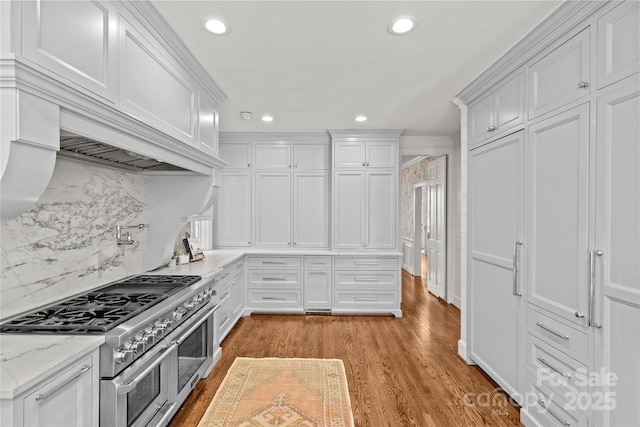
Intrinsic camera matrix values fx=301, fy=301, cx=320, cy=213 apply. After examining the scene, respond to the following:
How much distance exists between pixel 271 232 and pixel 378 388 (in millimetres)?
2556

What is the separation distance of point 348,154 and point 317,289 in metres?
1.94

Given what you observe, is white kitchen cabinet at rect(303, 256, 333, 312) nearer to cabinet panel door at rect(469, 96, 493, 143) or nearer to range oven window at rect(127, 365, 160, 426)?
cabinet panel door at rect(469, 96, 493, 143)

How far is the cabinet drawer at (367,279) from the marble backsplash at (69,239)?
8.19ft

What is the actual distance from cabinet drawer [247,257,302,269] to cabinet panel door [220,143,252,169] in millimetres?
1361

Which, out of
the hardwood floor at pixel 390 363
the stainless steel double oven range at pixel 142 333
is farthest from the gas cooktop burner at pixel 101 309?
the hardwood floor at pixel 390 363

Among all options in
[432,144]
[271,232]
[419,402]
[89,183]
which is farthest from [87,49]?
[432,144]

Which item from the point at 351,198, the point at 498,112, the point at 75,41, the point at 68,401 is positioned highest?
the point at 498,112

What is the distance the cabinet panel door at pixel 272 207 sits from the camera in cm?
439

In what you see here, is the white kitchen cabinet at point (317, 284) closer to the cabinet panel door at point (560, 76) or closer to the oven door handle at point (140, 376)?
the oven door handle at point (140, 376)

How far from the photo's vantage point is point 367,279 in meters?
4.15

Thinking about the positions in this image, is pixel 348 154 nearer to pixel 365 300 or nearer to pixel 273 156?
pixel 273 156

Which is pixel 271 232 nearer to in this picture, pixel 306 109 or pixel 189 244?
pixel 189 244

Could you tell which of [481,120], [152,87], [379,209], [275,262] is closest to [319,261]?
[275,262]

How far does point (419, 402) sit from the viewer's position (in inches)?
88.7
